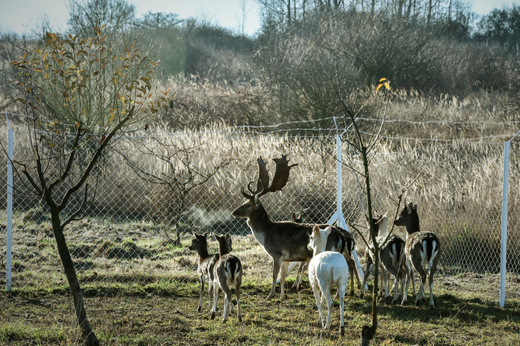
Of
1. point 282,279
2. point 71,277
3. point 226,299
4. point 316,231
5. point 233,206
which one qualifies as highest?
point 316,231

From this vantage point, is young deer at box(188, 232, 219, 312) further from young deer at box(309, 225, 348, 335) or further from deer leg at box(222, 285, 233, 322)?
young deer at box(309, 225, 348, 335)

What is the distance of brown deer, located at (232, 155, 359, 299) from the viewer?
5863mm

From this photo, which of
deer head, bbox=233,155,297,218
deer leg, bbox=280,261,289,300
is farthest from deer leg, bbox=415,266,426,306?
deer head, bbox=233,155,297,218

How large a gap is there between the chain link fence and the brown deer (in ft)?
2.99

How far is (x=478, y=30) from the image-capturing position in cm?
3472

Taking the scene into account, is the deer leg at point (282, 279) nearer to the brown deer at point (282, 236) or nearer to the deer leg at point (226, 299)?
the brown deer at point (282, 236)

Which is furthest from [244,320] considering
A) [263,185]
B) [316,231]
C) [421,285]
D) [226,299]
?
[421,285]

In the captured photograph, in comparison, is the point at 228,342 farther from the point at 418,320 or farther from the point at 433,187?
A: the point at 433,187

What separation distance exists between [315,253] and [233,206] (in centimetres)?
503

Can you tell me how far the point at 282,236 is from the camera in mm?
6043

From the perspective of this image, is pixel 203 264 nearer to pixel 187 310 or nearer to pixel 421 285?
pixel 187 310

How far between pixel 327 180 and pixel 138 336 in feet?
20.0

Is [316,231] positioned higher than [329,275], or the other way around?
[316,231]

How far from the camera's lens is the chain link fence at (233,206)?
714cm
